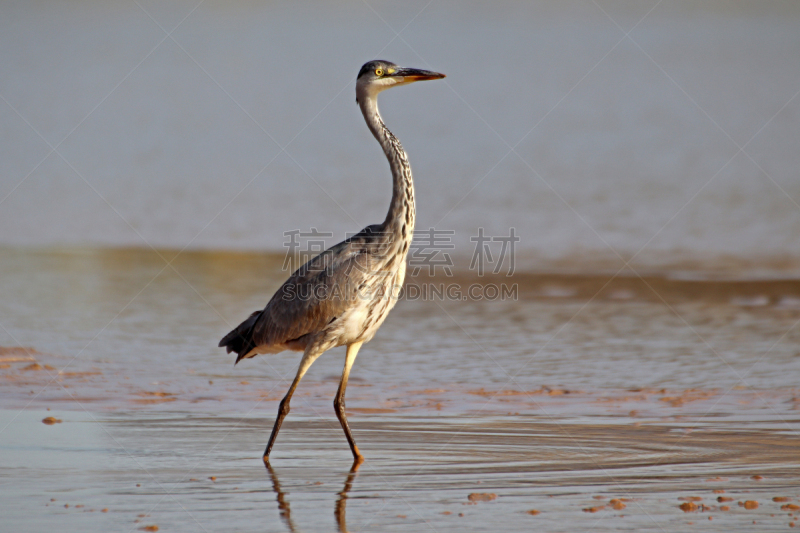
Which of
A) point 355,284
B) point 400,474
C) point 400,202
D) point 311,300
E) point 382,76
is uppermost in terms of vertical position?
point 382,76

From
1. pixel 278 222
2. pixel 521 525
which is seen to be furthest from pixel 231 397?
pixel 278 222

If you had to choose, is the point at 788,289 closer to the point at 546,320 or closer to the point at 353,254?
the point at 546,320

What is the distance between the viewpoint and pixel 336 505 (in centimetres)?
547

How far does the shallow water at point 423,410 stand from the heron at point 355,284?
2.33 feet

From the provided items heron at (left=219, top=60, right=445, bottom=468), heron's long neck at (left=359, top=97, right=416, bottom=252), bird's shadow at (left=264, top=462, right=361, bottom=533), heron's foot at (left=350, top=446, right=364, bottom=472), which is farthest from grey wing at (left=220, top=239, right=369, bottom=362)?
bird's shadow at (left=264, top=462, right=361, bottom=533)

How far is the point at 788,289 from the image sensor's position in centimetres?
1252

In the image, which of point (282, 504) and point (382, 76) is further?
point (382, 76)

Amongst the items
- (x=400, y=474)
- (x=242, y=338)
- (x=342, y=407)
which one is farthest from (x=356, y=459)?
(x=242, y=338)

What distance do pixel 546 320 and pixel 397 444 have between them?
15.3 feet

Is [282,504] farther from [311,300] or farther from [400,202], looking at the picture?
[400,202]

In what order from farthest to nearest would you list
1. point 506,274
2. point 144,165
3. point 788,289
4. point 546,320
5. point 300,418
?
point 144,165, point 506,274, point 788,289, point 546,320, point 300,418

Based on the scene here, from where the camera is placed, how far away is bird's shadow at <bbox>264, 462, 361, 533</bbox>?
201 inches

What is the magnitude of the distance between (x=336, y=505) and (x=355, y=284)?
1.77 m

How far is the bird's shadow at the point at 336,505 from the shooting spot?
201 inches
